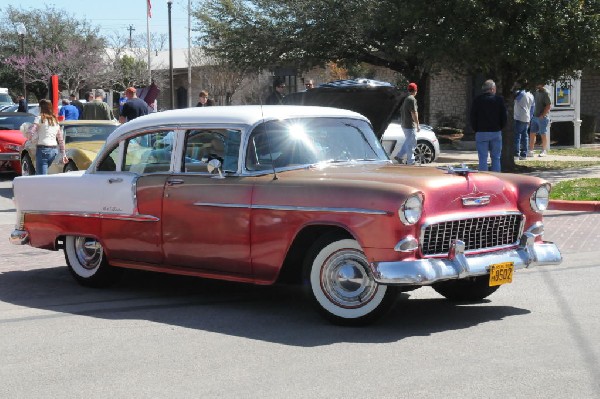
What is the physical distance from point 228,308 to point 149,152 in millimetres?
1574

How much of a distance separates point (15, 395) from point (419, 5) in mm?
14238

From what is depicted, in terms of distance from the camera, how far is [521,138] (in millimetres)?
22734

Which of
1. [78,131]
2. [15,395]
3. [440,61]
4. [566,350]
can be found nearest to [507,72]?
[440,61]

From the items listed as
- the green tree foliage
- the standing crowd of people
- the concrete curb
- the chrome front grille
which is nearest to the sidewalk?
the concrete curb

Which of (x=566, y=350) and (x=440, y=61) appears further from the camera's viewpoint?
(x=440, y=61)

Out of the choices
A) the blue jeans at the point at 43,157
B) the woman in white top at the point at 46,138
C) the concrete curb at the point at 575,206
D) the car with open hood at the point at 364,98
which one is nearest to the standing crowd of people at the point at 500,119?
the car with open hood at the point at 364,98

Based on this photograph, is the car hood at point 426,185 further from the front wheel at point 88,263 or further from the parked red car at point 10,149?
the parked red car at point 10,149

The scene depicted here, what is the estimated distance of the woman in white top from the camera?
593 inches

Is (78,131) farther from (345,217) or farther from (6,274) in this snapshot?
(345,217)

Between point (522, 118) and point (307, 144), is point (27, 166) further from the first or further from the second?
point (307, 144)

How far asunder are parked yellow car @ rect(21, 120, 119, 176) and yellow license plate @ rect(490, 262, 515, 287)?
9.80 meters

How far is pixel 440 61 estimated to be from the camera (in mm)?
19359

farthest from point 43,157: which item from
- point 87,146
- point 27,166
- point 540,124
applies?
point 540,124

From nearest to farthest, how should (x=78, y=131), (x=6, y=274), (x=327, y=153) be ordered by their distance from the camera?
(x=327, y=153) < (x=6, y=274) < (x=78, y=131)
